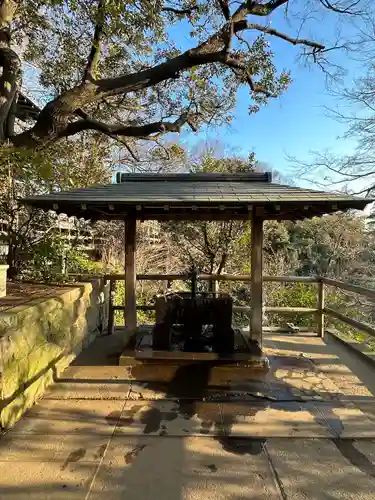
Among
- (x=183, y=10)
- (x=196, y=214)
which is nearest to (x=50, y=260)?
(x=196, y=214)

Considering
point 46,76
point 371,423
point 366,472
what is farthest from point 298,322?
point 46,76

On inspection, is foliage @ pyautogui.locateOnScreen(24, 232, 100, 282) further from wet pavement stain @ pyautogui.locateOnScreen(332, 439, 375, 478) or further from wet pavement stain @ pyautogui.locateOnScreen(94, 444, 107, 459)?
wet pavement stain @ pyautogui.locateOnScreen(332, 439, 375, 478)

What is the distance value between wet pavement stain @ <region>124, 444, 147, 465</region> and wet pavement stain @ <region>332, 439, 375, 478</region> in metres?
1.39

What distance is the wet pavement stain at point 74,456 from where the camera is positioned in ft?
6.93

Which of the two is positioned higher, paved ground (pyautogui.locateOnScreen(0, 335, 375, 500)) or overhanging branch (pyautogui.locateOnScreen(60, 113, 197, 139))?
overhanging branch (pyautogui.locateOnScreen(60, 113, 197, 139))

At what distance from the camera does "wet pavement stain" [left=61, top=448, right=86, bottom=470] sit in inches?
83.2

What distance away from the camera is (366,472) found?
206cm

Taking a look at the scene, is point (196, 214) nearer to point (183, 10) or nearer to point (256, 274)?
point (256, 274)

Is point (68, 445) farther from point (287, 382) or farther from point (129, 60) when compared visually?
point (129, 60)

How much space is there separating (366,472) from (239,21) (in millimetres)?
7228

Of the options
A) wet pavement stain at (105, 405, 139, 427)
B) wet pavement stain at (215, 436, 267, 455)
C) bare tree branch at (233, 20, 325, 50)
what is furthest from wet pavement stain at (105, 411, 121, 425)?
bare tree branch at (233, 20, 325, 50)

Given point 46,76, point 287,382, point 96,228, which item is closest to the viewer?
point 287,382

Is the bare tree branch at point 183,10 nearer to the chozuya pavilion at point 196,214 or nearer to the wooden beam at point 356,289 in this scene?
the chozuya pavilion at point 196,214

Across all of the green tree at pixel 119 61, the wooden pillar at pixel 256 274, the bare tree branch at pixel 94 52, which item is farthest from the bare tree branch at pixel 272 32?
the wooden pillar at pixel 256 274
